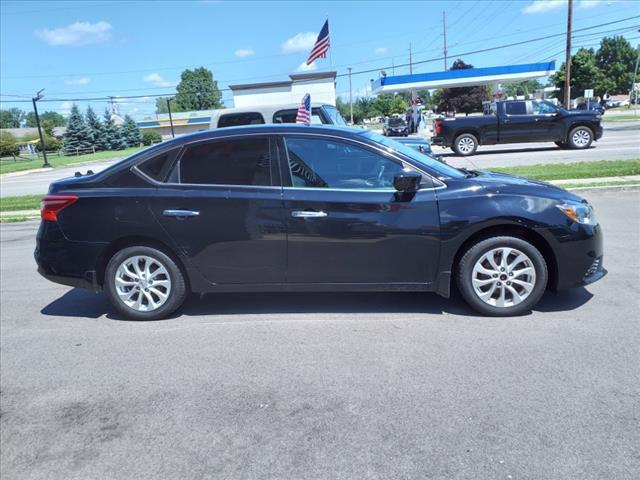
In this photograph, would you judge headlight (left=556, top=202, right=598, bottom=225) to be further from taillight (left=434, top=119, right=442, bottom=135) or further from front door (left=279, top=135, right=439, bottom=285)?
taillight (left=434, top=119, right=442, bottom=135)

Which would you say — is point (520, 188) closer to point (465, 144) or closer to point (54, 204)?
point (54, 204)

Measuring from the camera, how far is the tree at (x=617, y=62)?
93750mm

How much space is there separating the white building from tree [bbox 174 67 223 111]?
337 ft

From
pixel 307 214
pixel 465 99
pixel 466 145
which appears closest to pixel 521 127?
pixel 466 145

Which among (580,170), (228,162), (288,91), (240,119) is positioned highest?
→ (288,91)

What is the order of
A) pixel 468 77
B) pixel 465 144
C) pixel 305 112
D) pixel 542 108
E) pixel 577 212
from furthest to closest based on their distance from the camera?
pixel 468 77 < pixel 465 144 < pixel 542 108 < pixel 305 112 < pixel 577 212

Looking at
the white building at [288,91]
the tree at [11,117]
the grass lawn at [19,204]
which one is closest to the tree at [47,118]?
the tree at [11,117]

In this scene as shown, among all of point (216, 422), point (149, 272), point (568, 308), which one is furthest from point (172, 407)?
point (568, 308)

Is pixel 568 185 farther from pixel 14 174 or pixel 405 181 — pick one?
pixel 14 174

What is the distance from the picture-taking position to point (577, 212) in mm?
4535

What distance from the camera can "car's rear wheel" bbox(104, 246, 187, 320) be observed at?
4.94 m

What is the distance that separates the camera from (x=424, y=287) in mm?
4668

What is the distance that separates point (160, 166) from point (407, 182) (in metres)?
2.26

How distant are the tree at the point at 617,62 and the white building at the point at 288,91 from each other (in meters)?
79.1
